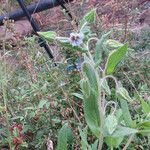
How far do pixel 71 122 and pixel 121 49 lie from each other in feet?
1.22

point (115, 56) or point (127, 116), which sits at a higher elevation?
point (115, 56)

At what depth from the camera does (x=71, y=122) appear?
138 cm

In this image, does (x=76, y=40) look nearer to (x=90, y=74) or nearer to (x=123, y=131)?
(x=90, y=74)

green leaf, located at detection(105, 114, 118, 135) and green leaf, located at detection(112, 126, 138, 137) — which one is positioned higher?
green leaf, located at detection(105, 114, 118, 135)

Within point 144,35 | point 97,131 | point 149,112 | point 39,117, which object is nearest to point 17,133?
point 39,117

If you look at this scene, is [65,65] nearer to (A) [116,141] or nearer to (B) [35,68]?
(B) [35,68]

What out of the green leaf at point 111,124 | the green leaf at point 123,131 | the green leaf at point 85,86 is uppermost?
the green leaf at point 85,86

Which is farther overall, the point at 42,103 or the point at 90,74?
the point at 42,103

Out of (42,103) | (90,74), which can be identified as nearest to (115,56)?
(90,74)

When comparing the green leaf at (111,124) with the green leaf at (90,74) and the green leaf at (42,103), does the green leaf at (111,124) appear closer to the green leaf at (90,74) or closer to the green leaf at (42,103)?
the green leaf at (90,74)

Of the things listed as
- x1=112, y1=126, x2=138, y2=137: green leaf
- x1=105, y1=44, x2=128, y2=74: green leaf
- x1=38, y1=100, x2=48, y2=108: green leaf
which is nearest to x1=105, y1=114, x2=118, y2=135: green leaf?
x1=112, y1=126, x2=138, y2=137: green leaf

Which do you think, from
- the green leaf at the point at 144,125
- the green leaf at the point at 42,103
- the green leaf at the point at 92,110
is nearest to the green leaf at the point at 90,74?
the green leaf at the point at 92,110

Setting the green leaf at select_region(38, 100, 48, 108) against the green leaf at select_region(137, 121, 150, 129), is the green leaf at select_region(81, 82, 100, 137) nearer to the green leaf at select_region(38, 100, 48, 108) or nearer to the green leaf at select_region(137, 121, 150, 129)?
the green leaf at select_region(137, 121, 150, 129)

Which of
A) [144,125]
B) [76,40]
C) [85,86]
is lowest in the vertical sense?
[144,125]
